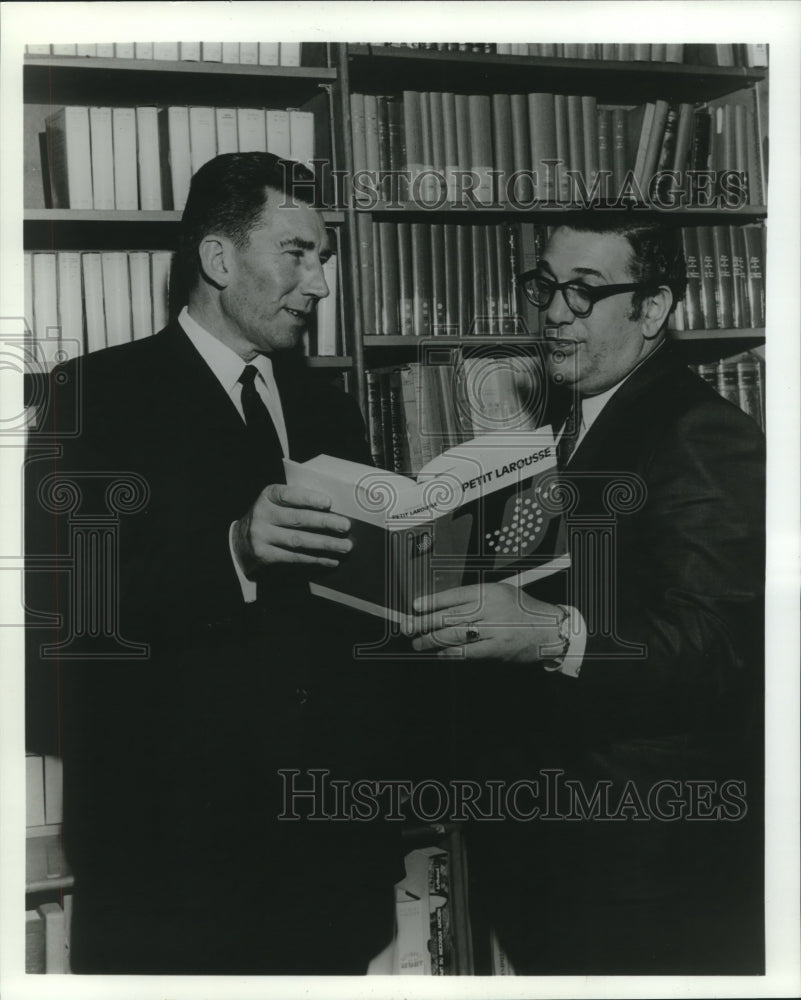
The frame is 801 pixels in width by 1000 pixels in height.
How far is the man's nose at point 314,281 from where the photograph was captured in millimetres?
1983

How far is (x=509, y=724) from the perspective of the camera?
200 cm

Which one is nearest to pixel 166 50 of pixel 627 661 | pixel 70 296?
pixel 70 296

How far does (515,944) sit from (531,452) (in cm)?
100

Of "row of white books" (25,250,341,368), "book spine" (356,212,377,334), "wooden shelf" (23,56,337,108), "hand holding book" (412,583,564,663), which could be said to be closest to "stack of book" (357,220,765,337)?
"book spine" (356,212,377,334)

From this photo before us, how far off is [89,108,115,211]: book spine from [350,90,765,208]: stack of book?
Answer: 0.47 metres

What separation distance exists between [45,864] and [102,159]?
1.39 metres

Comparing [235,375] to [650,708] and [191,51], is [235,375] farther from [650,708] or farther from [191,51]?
[650,708]

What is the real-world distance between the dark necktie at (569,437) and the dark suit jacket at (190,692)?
0.38 metres

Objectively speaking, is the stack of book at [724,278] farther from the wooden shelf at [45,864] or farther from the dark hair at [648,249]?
the wooden shelf at [45,864]

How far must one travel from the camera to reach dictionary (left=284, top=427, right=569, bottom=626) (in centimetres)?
195

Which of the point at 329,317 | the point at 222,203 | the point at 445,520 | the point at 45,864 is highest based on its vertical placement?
the point at 222,203

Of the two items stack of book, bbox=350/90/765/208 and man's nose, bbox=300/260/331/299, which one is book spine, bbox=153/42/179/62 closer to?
stack of book, bbox=350/90/765/208

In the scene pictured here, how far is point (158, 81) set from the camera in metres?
1.97

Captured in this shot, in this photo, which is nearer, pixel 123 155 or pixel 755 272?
pixel 123 155
